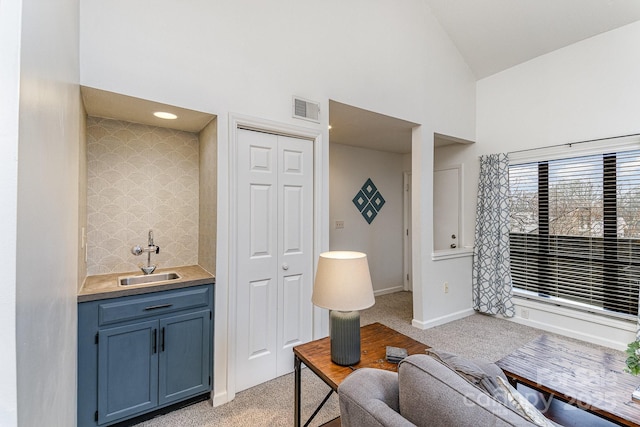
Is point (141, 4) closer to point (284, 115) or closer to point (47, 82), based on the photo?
point (284, 115)

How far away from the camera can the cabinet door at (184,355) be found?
79.0 inches

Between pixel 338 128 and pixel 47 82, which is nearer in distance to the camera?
pixel 47 82

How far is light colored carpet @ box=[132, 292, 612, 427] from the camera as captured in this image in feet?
6.46

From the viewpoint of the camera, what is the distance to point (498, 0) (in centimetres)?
311

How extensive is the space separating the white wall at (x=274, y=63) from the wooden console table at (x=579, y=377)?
1.58 m

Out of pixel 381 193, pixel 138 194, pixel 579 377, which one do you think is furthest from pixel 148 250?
pixel 381 193

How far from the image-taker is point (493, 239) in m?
3.71

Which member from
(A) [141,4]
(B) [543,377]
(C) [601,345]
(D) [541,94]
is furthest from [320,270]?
(D) [541,94]

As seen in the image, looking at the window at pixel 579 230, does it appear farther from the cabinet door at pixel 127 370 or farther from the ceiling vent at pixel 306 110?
the cabinet door at pixel 127 370

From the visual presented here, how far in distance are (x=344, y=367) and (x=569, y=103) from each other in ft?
12.2

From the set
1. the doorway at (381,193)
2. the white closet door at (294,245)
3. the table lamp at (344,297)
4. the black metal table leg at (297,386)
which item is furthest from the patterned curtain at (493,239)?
the black metal table leg at (297,386)

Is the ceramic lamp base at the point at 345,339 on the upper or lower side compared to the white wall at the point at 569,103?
lower

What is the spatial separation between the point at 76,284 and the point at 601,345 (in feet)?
15.0

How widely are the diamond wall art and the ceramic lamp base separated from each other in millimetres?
3276
